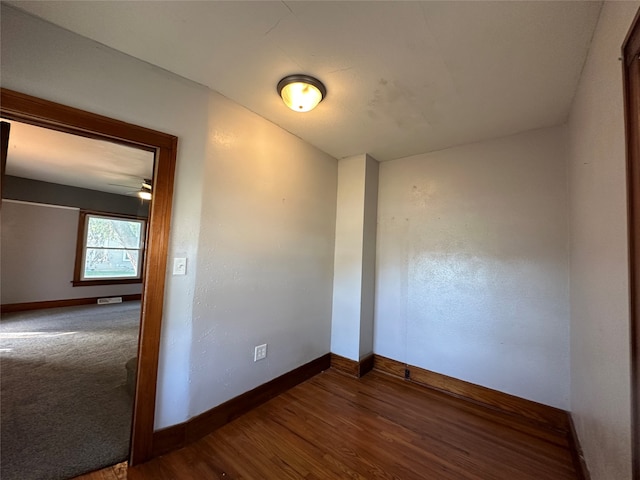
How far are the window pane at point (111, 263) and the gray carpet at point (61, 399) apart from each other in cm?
137

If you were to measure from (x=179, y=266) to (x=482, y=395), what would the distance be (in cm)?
273

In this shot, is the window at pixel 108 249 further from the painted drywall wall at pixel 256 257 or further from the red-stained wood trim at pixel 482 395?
the red-stained wood trim at pixel 482 395

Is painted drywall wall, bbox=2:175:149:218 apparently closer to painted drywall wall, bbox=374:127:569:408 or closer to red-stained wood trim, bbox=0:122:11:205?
red-stained wood trim, bbox=0:122:11:205

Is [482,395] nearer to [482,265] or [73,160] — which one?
[482,265]

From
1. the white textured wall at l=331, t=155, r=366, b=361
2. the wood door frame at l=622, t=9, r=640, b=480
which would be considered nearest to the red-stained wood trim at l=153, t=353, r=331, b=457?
the white textured wall at l=331, t=155, r=366, b=361

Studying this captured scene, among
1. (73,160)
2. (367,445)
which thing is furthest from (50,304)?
(367,445)

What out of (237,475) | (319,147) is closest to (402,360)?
(237,475)

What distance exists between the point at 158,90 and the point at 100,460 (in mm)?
2276

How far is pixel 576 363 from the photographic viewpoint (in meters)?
1.69

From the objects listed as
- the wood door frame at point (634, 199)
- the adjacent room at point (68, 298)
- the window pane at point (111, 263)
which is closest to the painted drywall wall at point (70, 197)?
the adjacent room at point (68, 298)

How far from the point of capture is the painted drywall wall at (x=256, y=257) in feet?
6.00

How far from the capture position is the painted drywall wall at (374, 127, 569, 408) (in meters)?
2.05

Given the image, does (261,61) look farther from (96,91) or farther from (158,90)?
(96,91)

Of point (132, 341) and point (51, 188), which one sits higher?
point (51, 188)
